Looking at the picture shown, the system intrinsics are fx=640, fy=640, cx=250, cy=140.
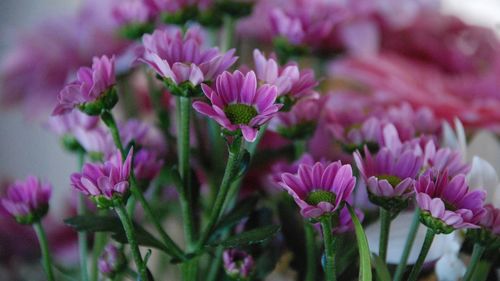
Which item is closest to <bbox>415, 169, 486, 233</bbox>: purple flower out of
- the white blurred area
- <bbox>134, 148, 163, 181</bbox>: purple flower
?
<bbox>134, 148, 163, 181</bbox>: purple flower

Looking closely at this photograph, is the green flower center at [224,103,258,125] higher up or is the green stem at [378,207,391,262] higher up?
the green flower center at [224,103,258,125]

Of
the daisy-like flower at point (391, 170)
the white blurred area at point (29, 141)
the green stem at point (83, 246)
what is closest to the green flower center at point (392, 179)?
the daisy-like flower at point (391, 170)

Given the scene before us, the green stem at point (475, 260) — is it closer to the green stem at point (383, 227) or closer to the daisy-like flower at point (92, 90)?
the green stem at point (383, 227)

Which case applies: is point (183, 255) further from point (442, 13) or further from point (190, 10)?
point (442, 13)

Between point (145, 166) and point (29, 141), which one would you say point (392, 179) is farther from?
point (29, 141)

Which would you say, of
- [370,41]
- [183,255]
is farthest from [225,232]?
[370,41]

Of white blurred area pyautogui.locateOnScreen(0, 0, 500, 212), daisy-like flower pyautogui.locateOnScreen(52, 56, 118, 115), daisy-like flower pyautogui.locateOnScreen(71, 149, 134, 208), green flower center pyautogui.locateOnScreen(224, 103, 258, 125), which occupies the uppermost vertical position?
daisy-like flower pyautogui.locateOnScreen(52, 56, 118, 115)

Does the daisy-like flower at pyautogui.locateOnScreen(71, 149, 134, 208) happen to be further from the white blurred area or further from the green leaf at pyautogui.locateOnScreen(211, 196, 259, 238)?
the white blurred area
